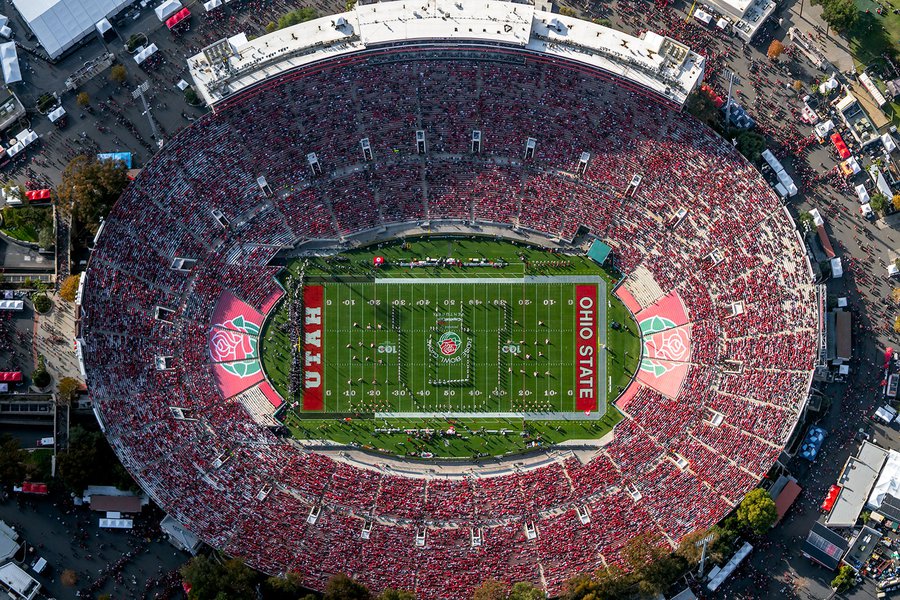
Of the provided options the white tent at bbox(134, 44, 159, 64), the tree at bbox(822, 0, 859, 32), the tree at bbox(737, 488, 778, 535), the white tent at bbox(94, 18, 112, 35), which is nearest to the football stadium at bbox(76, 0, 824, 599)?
the tree at bbox(737, 488, 778, 535)

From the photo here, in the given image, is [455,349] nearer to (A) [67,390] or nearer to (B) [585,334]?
(B) [585,334]

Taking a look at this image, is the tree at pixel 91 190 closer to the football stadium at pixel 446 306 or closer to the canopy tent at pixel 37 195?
the canopy tent at pixel 37 195

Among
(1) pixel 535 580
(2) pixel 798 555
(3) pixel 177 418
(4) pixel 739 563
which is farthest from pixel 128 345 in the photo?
(2) pixel 798 555

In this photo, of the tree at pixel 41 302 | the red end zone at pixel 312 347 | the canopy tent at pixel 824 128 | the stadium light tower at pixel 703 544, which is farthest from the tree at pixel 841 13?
the tree at pixel 41 302

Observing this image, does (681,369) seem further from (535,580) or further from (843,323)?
(535,580)

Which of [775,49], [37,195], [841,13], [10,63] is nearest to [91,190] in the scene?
[37,195]

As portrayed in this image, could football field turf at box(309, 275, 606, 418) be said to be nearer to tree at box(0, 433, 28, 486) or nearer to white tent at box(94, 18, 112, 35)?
tree at box(0, 433, 28, 486)
